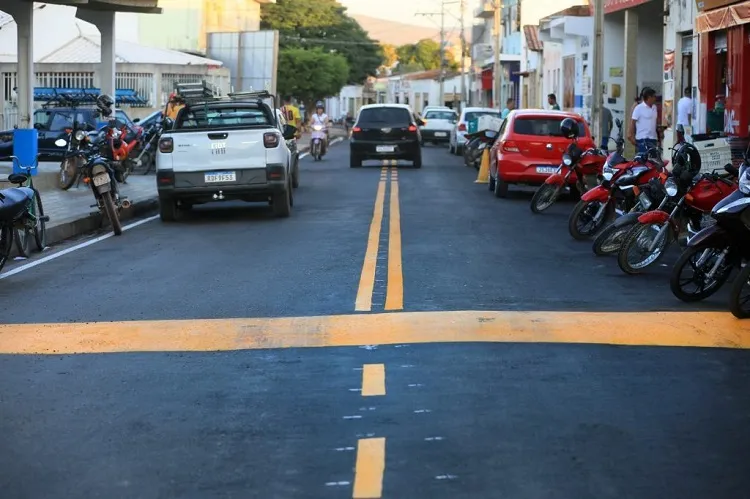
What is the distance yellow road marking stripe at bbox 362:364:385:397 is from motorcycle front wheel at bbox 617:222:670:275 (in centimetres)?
475

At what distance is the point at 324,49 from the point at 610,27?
6179 centimetres

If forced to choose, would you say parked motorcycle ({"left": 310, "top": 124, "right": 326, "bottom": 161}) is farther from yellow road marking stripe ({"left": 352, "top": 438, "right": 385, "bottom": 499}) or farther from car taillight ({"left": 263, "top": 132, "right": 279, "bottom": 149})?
yellow road marking stripe ({"left": 352, "top": 438, "right": 385, "bottom": 499})

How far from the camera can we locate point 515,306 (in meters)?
9.77

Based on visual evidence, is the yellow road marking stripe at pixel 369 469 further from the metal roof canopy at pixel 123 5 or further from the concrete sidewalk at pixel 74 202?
the metal roof canopy at pixel 123 5

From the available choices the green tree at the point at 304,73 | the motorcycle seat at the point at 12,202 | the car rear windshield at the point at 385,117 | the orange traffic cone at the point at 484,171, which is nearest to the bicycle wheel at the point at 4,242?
the motorcycle seat at the point at 12,202

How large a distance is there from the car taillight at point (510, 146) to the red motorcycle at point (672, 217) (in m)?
9.96

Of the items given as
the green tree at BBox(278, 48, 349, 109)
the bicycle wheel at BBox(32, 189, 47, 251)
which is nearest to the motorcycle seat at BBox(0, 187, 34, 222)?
the bicycle wheel at BBox(32, 189, 47, 251)

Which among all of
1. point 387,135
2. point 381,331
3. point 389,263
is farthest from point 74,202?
point 387,135

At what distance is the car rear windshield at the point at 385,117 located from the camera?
108ft

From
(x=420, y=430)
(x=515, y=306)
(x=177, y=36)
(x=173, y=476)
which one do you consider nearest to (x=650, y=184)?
(x=515, y=306)

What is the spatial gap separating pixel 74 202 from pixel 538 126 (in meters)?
7.83

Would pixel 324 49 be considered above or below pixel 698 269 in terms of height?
above

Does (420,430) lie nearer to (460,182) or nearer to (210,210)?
(210,210)

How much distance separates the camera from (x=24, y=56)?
25328mm
